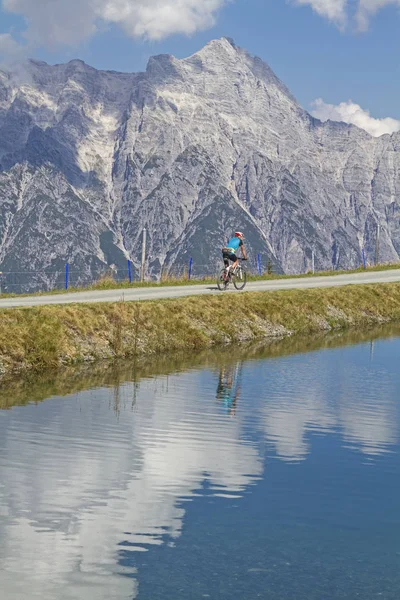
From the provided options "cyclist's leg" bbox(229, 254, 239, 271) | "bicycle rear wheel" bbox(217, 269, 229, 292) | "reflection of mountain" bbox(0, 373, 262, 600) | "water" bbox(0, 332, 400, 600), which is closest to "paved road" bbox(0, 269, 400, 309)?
"bicycle rear wheel" bbox(217, 269, 229, 292)

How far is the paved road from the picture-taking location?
39347 millimetres

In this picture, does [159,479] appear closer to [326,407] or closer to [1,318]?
[326,407]

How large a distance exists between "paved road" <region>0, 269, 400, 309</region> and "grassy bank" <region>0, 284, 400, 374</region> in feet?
8.10

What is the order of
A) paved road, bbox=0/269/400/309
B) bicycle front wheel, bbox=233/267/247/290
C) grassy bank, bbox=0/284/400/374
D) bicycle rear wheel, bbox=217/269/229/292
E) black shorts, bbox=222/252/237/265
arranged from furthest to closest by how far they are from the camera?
bicycle front wheel, bbox=233/267/247/290 < bicycle rear wheel, bbox=217/269/229/292 < black shorts, bbox=222/252/237/265 < paved road, bbox=0/269/400/309 < grassy bank, bbox=0/284/400/374

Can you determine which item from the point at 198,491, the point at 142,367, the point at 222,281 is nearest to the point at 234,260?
the point at 222,281

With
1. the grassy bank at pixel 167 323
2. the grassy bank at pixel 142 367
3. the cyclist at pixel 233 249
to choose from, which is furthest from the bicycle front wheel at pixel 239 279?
the grassy bank at pixel 142 367

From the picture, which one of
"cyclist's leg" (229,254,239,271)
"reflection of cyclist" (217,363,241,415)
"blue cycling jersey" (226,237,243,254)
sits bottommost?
"reflection of cyclist" (217,363,241,415)

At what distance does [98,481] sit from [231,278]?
3266 centimetres

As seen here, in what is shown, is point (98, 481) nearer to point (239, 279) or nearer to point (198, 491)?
point (198, 491)

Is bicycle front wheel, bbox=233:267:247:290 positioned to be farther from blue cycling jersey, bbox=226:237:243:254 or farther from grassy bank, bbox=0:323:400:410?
grassy bank, bbox=0:323:400:410

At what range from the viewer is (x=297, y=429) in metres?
20.3

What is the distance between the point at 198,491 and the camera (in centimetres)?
1536

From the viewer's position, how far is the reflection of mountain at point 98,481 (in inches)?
460

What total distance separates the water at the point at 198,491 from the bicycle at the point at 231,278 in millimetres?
19457
